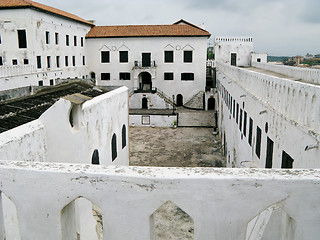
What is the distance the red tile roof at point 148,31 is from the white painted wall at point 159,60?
504 mm

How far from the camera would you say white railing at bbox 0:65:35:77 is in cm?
2172

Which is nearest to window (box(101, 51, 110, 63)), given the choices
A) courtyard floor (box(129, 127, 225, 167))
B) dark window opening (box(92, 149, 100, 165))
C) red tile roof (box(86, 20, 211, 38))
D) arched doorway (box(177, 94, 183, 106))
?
red tile roof (box(86, 20, 211, 38))

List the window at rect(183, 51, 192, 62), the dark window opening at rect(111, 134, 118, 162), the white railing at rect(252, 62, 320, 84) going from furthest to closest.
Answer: the window at rect(183, 51, 192, 62) → the white railing at rect(252, 62, 320, 84) → the dark window opening at rect(111, 134, 118, 162)

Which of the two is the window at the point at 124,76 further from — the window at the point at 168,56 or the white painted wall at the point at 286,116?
the white painted wall at the point at 286,116

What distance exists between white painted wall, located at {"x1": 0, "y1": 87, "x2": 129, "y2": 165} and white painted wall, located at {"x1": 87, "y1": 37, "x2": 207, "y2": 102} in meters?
28.2

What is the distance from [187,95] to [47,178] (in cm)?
3596

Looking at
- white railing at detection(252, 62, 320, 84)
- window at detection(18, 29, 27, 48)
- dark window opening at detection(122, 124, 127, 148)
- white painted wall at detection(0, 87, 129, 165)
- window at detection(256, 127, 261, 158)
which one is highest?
window at detection(18, 29, 27, 48)

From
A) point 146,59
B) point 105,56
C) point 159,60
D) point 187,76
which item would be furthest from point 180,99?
point 105,56

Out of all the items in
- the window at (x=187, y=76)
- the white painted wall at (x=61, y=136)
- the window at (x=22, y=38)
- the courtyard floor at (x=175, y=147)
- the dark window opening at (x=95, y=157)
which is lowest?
the courtyard floor at (x=175, y=147)

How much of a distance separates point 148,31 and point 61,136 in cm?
3292

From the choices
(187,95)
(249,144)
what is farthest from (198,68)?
(249,144)

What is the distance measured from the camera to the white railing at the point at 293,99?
5766 mm

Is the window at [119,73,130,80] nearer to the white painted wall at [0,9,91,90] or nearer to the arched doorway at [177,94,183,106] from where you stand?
the arched doorway at [177,94,183,106]

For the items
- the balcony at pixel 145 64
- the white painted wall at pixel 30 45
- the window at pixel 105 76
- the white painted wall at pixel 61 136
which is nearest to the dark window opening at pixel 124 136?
the white painted wall at pixel 61 136
